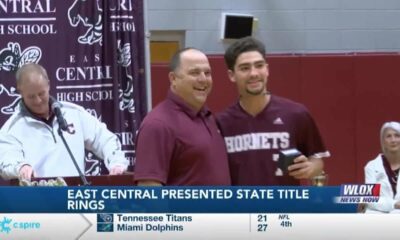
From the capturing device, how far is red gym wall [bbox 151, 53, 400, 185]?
9.99 meters

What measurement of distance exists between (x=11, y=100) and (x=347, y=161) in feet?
15.4

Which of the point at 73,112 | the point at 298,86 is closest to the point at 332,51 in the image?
the point at 298,86

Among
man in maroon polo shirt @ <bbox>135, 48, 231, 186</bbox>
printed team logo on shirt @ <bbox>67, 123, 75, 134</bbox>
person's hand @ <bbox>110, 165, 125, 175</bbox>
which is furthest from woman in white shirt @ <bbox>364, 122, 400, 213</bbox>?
man in maroon polo shirt @ <bbox>135, 48, 231, 186</bbox>

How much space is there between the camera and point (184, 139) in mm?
4070

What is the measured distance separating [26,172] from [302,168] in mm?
1438

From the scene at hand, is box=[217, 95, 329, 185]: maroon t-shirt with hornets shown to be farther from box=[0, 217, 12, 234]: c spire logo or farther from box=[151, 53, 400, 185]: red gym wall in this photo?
box=[151, 53, 400, 185]: red gym wall

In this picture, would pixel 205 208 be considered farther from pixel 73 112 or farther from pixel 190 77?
pixel 73 112

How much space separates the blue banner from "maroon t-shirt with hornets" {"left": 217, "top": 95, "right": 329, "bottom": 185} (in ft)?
1.16

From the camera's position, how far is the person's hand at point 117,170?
16.3ft

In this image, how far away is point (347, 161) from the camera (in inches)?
398

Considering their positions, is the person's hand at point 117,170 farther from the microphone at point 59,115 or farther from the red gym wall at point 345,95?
the red gym wall at point 345,95

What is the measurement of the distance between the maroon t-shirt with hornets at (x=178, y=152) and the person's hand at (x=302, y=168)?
11.4 inches

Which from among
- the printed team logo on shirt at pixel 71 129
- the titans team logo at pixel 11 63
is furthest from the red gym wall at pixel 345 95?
the printed team logo on shirt at pixel 71 129

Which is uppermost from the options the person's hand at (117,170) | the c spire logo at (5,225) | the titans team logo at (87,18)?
the titans team logo at (87,18)
